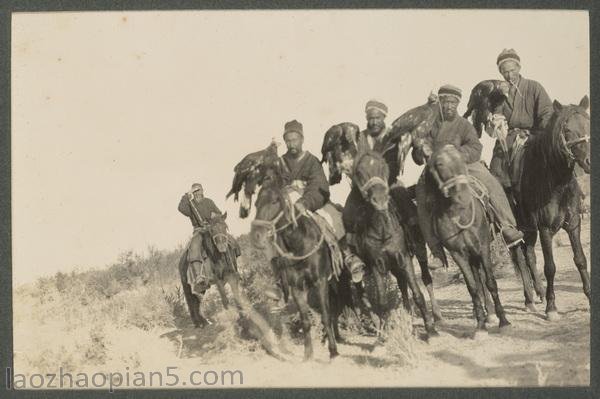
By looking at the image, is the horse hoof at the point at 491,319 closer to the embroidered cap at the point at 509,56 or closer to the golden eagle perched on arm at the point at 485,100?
the golden eagle perched on arm at the point at 485,100

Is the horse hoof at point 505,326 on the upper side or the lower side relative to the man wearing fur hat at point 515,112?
lower

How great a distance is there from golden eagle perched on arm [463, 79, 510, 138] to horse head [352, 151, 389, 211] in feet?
9.16

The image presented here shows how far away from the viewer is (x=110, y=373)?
11.5 metres

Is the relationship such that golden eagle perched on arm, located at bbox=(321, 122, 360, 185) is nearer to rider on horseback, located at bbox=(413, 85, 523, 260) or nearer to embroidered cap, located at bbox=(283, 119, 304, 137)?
embroidered cap, located at bbox=(283, 119, 304, 137)

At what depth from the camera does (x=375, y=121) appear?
11047 millimetres

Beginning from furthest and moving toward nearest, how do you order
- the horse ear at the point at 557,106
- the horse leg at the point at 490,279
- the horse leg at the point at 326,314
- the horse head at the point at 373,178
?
the horse ear at the point at 557,106 < the horse leg at the point at 490,279 < the horse leg at the point at 326,314 < the horse head at the point at 373,178

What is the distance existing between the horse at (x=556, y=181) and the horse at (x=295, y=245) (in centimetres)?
310

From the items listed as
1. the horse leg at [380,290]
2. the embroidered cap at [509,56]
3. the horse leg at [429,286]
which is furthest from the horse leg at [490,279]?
the embroidered cap at [509,56]

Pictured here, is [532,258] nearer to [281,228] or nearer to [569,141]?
[569,141]

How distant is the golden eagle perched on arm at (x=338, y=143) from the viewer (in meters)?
11.0

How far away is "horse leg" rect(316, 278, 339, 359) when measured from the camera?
34.7 ft

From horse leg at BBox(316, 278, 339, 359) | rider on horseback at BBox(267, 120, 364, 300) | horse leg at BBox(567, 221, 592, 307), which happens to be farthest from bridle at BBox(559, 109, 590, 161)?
horse leg at BBox(316, 278, 339, 359)

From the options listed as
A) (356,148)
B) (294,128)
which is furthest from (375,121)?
(294,128)

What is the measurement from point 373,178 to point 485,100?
3181 mm
